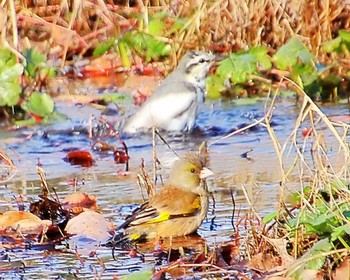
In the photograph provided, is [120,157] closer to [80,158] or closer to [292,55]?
[80,158]

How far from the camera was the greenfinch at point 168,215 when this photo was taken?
5.98m

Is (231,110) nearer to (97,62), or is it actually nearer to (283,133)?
(283,133)

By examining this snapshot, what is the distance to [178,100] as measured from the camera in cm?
999

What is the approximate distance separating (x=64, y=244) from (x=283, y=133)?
3361 millimetres

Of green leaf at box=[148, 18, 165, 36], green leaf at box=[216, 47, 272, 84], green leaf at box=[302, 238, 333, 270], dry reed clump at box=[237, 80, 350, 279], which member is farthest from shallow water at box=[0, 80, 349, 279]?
green leaf at box=[148, 18, 165, 36]

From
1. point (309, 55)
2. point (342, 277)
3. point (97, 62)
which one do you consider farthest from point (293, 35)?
point (342, 277)

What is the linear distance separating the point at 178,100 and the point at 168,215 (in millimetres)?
3990

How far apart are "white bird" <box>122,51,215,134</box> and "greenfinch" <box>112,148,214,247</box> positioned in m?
3.23

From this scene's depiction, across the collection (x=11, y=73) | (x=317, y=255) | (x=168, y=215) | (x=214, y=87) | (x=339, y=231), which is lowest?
(x=214, y=87)

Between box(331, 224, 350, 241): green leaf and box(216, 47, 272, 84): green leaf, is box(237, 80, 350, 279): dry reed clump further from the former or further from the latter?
box(216, 47, 272, 84): green leaf

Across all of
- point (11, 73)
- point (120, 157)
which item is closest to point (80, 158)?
point (120, 157)

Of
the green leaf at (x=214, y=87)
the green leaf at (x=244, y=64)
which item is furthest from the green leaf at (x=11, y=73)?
the green leaf at (x=214, y=87)

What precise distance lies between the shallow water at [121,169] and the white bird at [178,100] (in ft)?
0.55

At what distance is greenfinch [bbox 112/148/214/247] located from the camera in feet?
19.6
